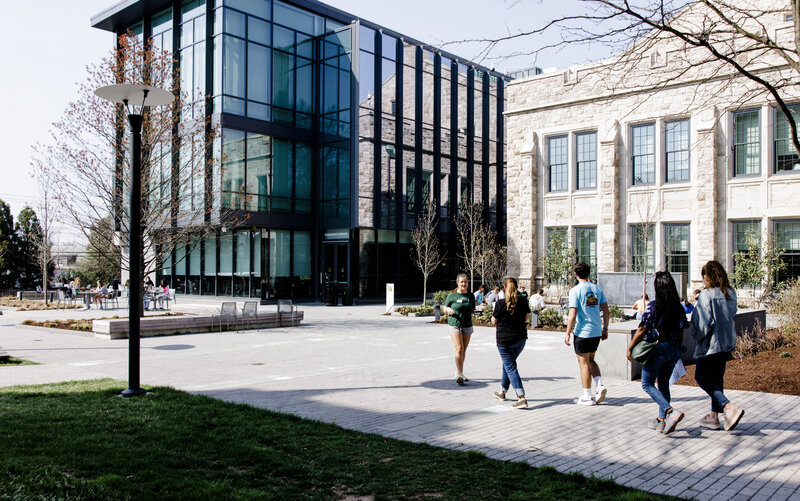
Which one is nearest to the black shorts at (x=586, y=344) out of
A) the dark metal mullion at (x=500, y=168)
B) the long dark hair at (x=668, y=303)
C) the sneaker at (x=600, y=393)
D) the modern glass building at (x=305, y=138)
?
the sneaker at (x=600, y=393)

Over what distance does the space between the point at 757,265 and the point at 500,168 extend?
20977 mm

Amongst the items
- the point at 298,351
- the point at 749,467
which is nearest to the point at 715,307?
the point at 749,467

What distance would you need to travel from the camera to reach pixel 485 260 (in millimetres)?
34812

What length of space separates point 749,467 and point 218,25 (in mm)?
33030

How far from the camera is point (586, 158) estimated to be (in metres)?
31.0

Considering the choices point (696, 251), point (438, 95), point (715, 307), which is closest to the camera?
point (715, 307)

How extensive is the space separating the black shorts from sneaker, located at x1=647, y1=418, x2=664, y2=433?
1.29 m

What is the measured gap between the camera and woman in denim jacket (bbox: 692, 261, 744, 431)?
681cm

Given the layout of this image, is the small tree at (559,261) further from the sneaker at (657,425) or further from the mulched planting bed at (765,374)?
the sneaker at (657,425)

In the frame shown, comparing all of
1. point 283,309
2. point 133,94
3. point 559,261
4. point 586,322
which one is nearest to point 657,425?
point 586,322

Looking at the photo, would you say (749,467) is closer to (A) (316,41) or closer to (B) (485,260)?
(B) (485,260)

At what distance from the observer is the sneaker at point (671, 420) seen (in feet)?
21.9

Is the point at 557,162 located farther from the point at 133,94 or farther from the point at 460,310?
the point at 133,94

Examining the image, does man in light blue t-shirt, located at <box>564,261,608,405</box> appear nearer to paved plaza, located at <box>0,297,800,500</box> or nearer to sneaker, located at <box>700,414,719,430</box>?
paved plaza, located at <box>0,297,800,500</box>
